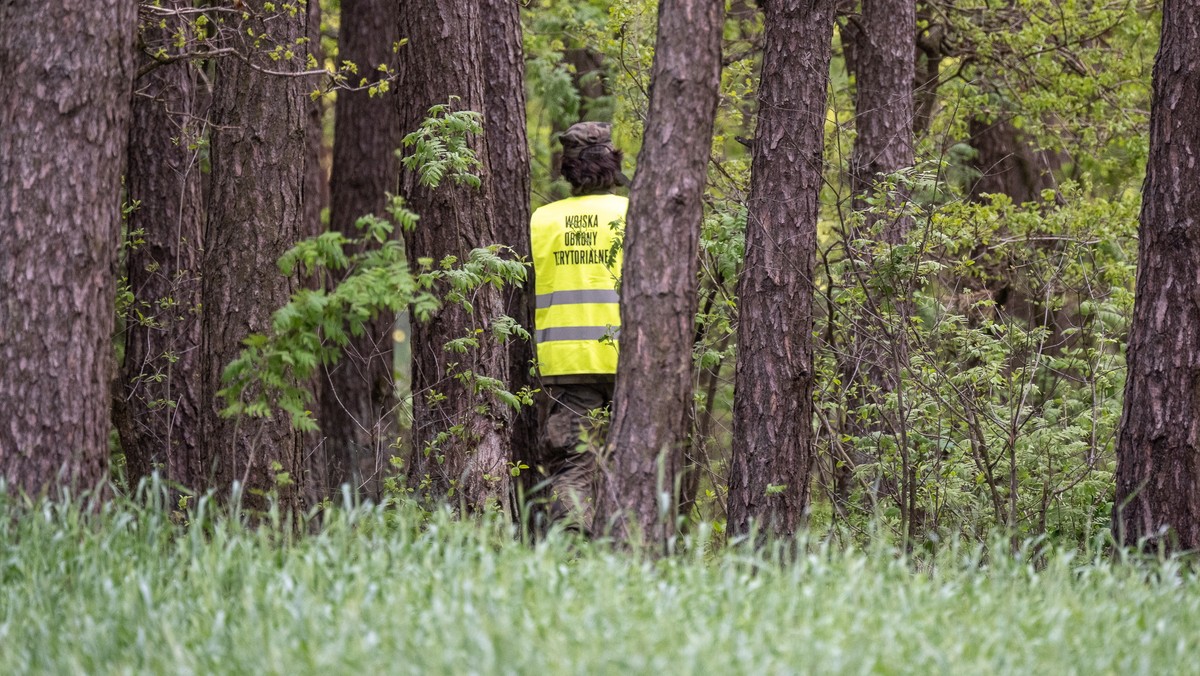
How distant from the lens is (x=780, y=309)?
7566 mm

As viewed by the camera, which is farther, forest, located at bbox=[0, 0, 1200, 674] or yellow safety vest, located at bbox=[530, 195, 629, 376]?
yellow safety vest, located at bbox=[530, 195, 629, 376]

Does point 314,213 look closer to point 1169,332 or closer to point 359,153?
point 359,153

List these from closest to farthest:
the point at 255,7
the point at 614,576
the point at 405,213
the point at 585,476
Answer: the point at 614,576
the point at 405,213
the point at 255,7
the point at 585,476

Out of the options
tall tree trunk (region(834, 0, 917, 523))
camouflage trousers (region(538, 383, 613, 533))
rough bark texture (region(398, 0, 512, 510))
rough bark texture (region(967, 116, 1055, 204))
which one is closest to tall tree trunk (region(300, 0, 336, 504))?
rough bark texture (region(398, 0, 512, 510))

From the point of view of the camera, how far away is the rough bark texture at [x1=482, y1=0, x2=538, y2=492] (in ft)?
29.5

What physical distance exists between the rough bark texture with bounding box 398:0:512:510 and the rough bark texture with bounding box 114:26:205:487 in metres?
2.14

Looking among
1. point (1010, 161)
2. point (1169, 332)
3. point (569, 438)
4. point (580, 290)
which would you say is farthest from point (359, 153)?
point (1169, 332)

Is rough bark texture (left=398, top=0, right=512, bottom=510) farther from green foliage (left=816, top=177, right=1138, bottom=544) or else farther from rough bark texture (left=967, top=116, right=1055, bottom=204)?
rough bark texture (left=967, top=116, right=1055, bottom=204)

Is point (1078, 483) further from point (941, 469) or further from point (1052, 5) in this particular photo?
point (1052, 5)

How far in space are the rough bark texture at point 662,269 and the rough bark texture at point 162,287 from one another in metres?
4.96

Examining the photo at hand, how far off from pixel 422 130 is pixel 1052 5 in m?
8.16

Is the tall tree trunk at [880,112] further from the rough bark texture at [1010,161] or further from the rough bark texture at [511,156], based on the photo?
the rough bark texture at [1010,161]

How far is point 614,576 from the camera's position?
4.56m

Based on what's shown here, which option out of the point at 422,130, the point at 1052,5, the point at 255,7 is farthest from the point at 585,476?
the point at 1052,5
